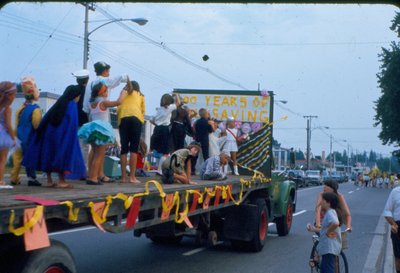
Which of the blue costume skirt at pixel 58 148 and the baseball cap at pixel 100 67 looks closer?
the blue costume skirt at pixel 58 148

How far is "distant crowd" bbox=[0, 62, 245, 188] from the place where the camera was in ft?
20.6

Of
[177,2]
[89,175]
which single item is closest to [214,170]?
[89,175]

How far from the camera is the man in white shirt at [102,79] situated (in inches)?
308

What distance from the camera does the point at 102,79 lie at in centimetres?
780

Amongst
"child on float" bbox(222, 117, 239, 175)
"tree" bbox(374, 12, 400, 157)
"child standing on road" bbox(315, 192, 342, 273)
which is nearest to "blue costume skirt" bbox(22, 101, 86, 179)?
"child standing on road" bbox(315, 192, 342, 273)

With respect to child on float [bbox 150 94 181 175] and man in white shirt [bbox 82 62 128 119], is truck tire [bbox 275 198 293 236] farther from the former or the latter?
man in white shirt [bbox 82 62 128 119]

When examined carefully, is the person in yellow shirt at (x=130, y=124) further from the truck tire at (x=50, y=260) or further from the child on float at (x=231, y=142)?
the child on float at (x=231, y=142)

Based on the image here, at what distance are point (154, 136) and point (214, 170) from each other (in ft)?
4.10

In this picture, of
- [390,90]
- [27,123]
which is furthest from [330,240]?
[390,90]

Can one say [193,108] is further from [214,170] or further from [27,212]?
[27,212]

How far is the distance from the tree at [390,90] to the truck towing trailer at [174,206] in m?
25.1

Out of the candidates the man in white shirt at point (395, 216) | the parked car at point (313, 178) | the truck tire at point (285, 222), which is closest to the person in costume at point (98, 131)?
the man in white shirt at point (395, 216)

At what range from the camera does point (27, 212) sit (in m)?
4.11

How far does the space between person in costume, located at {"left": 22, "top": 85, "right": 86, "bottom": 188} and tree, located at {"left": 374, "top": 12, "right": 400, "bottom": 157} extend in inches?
1268
